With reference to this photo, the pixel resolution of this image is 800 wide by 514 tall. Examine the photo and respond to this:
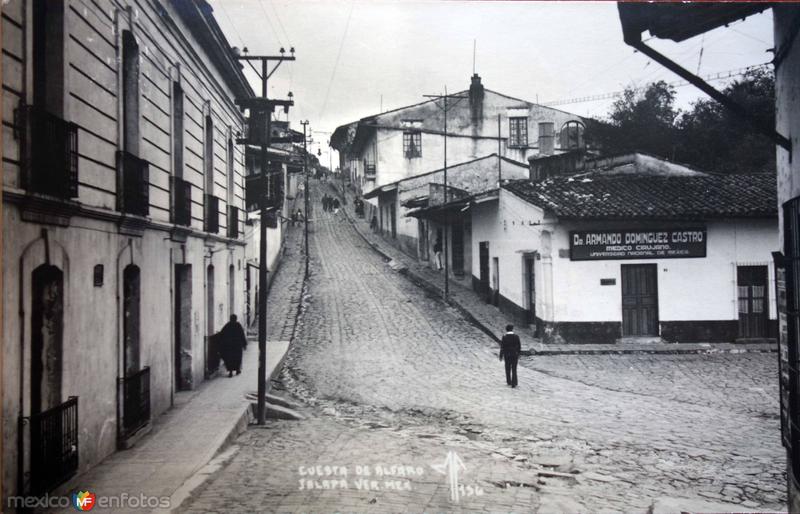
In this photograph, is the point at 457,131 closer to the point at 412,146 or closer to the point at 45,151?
the point at 412,146

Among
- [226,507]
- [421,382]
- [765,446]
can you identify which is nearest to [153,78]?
[226,507]

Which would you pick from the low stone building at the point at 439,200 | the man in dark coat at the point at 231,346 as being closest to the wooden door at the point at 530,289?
the low stone building at the point at 439,200

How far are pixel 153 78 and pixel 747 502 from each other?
9545 millimetres

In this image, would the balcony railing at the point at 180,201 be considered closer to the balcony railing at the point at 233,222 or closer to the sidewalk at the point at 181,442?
the sidewalk at the point at 181,442

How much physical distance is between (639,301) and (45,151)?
15818mm

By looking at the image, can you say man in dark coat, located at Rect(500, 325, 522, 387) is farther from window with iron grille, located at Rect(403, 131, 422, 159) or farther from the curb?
window with iron grille, located at Rect(403, 131, 422, 159)

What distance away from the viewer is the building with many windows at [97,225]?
541 cm

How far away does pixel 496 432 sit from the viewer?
31.6 feet

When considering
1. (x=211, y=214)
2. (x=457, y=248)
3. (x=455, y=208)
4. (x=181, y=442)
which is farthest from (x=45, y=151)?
(x=457, y=248)

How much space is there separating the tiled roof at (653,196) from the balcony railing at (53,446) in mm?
13428

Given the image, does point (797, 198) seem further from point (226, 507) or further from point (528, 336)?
point (528, 336)

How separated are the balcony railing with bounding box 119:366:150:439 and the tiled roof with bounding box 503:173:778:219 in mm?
11765

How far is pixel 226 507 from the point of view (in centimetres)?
601

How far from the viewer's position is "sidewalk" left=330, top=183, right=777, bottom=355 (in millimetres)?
16672
